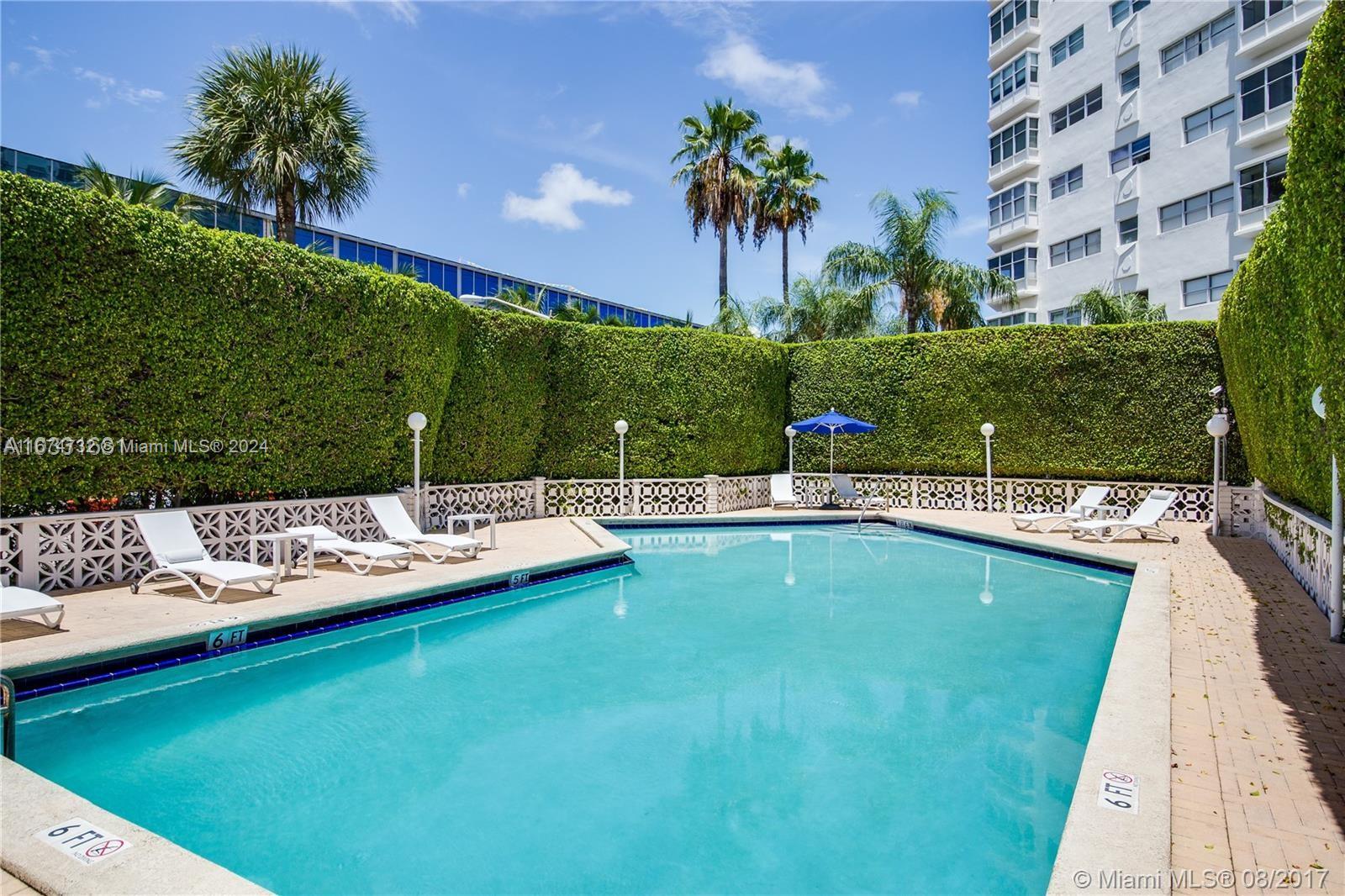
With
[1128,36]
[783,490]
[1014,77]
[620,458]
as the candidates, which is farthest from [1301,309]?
[1014,77]

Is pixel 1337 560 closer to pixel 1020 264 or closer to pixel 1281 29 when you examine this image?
pixel 1281 29

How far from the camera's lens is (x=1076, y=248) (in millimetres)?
30656

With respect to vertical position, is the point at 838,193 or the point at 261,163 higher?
the point at 838,193

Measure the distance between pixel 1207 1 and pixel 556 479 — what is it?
27647mm

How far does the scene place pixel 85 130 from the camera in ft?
41.9

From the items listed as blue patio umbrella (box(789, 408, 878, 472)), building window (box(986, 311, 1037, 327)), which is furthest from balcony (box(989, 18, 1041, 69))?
blue patio umbrella (box(789, 408, 878, 472))

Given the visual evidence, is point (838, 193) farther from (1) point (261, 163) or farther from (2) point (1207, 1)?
(1) point (261, 163)

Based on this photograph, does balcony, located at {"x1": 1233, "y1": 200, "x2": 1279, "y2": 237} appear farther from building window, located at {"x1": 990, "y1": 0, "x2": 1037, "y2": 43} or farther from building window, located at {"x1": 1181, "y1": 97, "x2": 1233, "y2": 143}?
building window, located at {"x1": 990, "y1": 0, "x2": 1037, "y2": 43}

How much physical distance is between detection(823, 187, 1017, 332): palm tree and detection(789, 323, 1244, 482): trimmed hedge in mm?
3810

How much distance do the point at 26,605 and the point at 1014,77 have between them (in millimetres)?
39223

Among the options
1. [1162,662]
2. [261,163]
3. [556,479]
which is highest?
[261,163]

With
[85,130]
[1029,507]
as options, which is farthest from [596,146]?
[1029,507]

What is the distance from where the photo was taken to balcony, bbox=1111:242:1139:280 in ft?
91.3

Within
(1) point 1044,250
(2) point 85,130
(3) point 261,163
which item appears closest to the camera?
(2) point 85,130
